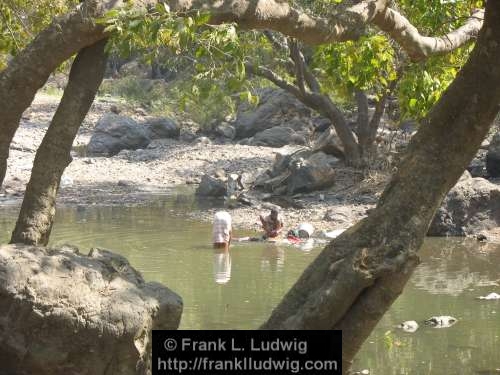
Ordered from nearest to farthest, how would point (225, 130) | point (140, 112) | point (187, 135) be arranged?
point (225, 130), point (187, 135), point (140, 112)

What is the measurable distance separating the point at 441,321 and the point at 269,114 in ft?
78.8

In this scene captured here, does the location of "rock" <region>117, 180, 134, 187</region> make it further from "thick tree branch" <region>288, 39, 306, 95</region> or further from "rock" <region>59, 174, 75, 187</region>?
"thick tree branch" <region>288, 39, 306, 95</region>

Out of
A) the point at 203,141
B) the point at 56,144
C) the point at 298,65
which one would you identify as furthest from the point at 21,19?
the point at 203,141

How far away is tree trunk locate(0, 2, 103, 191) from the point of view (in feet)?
20.3

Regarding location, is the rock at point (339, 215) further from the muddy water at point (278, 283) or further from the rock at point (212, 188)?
the rock at point (212, 188)

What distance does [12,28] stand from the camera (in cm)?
952

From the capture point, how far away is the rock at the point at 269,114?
3384 cm

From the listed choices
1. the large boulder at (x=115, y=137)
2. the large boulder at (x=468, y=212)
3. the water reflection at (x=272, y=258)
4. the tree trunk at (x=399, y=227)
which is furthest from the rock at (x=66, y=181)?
the tree trunk at (x=399, y=227)

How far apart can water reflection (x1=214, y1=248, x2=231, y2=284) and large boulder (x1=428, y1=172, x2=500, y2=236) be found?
4.44 m

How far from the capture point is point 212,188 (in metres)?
23.4

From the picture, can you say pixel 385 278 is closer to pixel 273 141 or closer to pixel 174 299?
pixel 174 299

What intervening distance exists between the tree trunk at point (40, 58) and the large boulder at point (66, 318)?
39.7 inches

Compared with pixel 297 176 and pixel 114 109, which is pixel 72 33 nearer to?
pixel 297 176

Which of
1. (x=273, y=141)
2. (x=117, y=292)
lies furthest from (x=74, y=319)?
(x=273, y=141)
